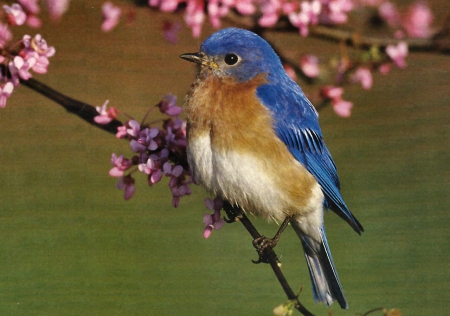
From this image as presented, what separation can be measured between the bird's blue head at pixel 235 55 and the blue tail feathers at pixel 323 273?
3.01 feet

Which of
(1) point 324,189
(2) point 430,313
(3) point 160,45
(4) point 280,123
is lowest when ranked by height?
(2) point 430,313

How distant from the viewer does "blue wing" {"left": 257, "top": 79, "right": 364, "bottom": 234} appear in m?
3.18

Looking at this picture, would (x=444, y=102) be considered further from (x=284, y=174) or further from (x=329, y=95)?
(x=284, y=174)

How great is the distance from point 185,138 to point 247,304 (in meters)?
1.66

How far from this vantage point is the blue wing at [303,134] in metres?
3.18

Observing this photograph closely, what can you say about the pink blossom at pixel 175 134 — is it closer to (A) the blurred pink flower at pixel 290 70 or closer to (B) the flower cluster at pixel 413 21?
(A) the blurred pink flower at pixel 290 70

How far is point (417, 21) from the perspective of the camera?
4.79 meters

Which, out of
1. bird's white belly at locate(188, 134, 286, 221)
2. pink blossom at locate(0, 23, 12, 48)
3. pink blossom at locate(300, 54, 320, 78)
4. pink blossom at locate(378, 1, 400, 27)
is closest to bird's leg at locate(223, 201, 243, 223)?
bird's white belly at locate(188, 134, 286, 221)

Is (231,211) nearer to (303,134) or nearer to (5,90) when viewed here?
(303,134)

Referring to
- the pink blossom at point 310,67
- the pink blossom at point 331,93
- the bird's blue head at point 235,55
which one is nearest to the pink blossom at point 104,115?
the bird's blue head at point 235,55

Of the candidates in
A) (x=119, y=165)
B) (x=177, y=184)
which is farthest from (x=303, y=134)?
(x=119, y=165)

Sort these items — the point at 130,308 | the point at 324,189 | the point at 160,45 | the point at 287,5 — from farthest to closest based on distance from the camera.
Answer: the point at 160,45, the point at 130,308, the point at 287,5, the point at 324,189

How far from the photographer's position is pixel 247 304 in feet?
14.6

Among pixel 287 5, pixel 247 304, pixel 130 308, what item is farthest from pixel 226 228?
pixel 287 5
